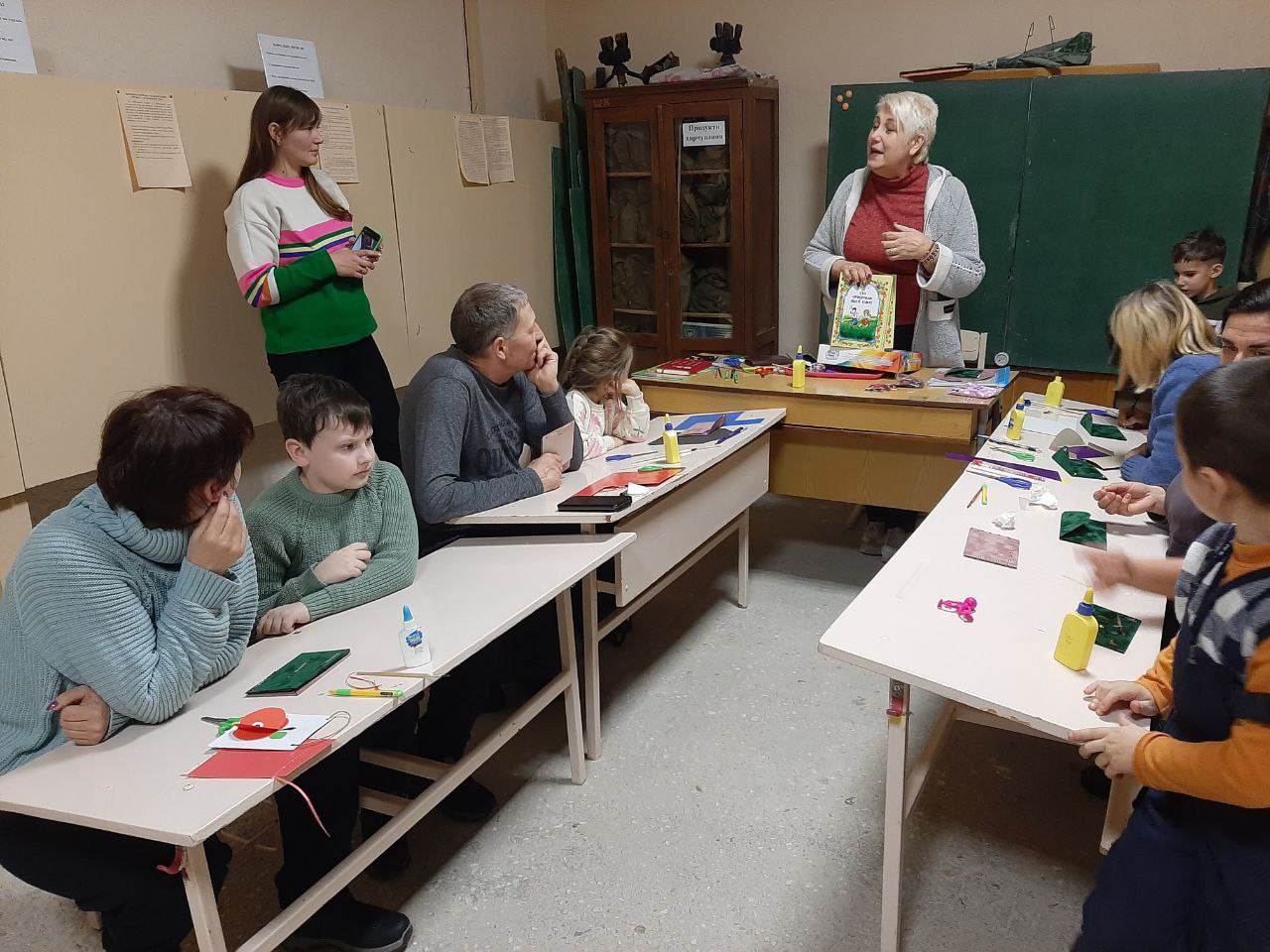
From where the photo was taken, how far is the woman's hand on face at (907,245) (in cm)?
306

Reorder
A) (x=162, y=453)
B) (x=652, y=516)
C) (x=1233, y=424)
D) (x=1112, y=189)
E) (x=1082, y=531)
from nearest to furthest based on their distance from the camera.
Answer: (x=1233, y=424) → (x=162, y=453) → (x=1082, y=531) → (x=652, y=516) → (x=1112, y=189)

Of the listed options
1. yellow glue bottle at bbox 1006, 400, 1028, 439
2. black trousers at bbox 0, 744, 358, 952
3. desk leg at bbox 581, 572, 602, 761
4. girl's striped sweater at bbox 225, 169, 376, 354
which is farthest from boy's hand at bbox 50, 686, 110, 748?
yellow glue bottle at bbox 1006, 400, 1028, 439

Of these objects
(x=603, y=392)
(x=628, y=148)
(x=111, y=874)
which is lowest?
(x=111, y=874)

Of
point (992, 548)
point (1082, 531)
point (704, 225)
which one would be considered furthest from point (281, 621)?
point (704, 225)

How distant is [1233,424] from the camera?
109 cm

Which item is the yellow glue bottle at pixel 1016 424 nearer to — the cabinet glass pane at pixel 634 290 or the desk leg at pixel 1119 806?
the desk leg at pixel 1119 806

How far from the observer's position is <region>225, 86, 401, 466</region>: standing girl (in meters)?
2.83

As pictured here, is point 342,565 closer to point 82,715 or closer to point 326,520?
point 326,520

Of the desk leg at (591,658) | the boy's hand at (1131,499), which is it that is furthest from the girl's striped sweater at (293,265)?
the boy's hand at (1131,499)

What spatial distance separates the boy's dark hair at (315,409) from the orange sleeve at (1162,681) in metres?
1.48

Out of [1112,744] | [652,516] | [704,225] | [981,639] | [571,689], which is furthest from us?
[704,225]

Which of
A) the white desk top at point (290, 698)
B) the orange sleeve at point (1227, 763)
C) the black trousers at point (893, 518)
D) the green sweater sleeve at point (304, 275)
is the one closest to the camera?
the orange sleeve at point (1227, 763)

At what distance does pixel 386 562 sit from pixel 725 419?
4.75 ft

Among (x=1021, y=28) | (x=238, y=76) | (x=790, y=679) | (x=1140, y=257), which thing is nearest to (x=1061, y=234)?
(x=1140, y=257)
